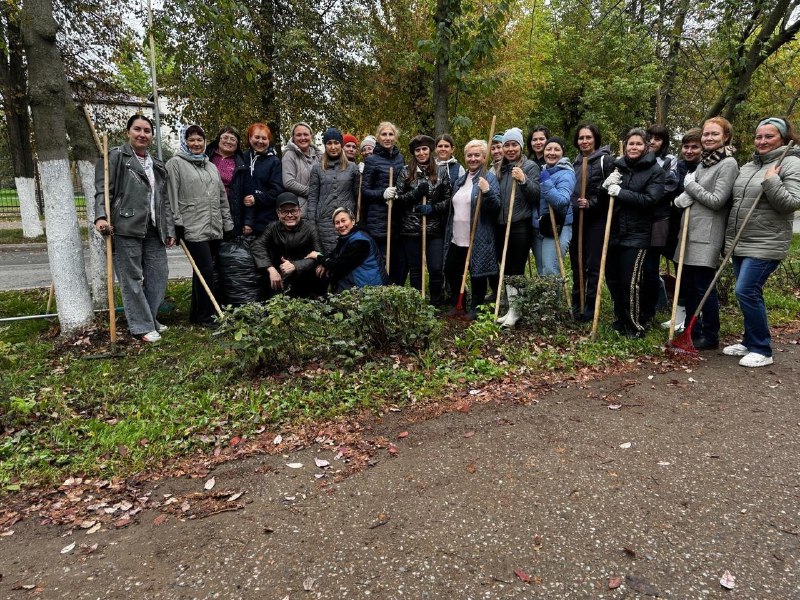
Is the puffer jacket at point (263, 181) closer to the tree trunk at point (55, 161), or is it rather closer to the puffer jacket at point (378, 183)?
the puffer jacket at point (378, 183)

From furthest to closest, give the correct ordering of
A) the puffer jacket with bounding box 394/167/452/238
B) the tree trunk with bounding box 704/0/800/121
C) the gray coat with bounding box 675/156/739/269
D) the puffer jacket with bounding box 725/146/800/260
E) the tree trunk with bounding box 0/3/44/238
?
the tree trunk with bounding box 0/3/44/238 < the tree trunk with bounding box 704/0/800/121 < the puffer jacket with bounding box 394/167/452/238 < the gray coat with bounding box 675/156/739/269 < the puffer jacket with bounding box 725/146/800/260

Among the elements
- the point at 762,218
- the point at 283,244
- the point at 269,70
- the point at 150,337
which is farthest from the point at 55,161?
the point at 269,70

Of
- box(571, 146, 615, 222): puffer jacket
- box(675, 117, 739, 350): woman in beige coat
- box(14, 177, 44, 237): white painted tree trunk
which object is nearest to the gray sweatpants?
box(571, 146, 615, 222): puffer jacket

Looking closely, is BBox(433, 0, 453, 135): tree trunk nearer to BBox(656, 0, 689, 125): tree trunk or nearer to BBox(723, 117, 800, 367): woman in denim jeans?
BBox(656, 0, 689, 125): tree trunk

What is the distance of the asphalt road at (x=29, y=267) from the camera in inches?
348

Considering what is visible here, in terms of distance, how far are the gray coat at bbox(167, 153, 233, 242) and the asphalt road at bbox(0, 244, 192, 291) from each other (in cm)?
395

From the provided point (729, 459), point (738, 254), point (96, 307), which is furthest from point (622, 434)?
point (96, 307)

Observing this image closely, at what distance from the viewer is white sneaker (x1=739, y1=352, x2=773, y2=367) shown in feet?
14.8

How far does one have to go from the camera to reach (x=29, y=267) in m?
10.5

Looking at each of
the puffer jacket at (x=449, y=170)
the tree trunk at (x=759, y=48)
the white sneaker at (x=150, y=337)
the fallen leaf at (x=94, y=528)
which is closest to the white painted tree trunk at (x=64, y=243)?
the white sneaker at (x=150, y=337)

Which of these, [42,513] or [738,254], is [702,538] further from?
[42,513]

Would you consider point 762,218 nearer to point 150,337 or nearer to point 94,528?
point 94,528

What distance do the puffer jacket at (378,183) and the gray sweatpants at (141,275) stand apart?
2.19 m

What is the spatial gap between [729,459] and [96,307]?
6.28m
